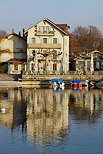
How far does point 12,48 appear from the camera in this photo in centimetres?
6969

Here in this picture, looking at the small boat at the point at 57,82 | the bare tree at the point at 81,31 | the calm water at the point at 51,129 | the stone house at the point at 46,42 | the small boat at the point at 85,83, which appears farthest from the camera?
the bare tree at the point at 81,31

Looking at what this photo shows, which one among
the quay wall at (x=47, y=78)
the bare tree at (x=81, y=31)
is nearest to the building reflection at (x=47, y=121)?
the quay wall at (x=47, y=78)

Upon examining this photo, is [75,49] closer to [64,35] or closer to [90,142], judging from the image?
[64,35]

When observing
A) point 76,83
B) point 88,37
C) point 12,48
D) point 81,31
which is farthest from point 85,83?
point 81,31

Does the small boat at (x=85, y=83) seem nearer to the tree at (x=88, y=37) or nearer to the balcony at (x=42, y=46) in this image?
the balcony at (x=42, y=46)

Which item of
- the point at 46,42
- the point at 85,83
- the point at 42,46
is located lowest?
the point at 85,83

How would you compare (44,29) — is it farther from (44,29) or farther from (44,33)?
(44,33)

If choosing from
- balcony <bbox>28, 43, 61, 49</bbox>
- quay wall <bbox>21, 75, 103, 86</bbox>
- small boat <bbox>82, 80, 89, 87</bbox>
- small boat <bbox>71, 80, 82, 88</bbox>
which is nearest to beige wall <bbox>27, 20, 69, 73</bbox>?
balcony <bbox>28, 43, 61, 49</bbox>

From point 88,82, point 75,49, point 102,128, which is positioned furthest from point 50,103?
point 75,49

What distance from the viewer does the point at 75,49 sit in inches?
3312

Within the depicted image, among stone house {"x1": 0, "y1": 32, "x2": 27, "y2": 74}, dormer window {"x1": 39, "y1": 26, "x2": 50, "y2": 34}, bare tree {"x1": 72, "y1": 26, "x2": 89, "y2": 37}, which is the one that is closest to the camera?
dormer window {"x1": 39, "y1": 26, "x2": 50, "y2": 34}

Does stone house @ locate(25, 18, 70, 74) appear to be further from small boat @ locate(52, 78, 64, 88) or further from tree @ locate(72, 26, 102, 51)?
tree @ locate(72, 26, 102, 51)

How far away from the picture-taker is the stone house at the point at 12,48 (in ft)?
228

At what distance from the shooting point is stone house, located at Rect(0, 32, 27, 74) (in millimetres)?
69519
